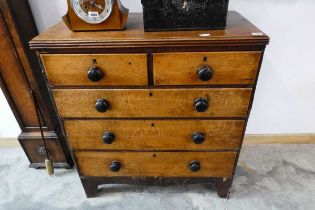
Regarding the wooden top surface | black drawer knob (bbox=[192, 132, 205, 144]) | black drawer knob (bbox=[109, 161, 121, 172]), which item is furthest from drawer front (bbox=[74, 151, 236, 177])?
the wooden top surface

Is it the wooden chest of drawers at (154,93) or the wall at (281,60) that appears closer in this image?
the wooden chest of drawers at (154,93)

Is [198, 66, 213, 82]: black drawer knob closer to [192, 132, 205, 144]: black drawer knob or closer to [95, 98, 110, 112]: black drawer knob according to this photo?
[192, 132, 205, 144]: black drawer knob

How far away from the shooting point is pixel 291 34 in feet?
4.25

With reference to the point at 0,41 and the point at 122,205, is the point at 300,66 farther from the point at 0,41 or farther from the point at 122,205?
the point at 0,41

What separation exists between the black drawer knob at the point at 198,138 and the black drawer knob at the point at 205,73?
0.28 meters

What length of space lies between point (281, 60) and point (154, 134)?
885mm

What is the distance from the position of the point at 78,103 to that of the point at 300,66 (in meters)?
1.26

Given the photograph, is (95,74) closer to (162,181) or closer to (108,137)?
(108,137)

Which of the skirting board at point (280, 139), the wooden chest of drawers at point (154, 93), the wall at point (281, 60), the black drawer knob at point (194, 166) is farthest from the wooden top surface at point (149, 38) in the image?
the skirting board at point (280, 139)

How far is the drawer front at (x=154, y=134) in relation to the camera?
1.03 meters

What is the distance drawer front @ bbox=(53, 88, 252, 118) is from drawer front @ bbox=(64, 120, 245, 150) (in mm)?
46

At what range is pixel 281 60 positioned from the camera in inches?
54.2

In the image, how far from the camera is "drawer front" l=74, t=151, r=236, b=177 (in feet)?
3.76

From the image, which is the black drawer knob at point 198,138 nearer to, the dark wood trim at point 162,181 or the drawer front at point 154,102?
the drawer front at point 154,102
